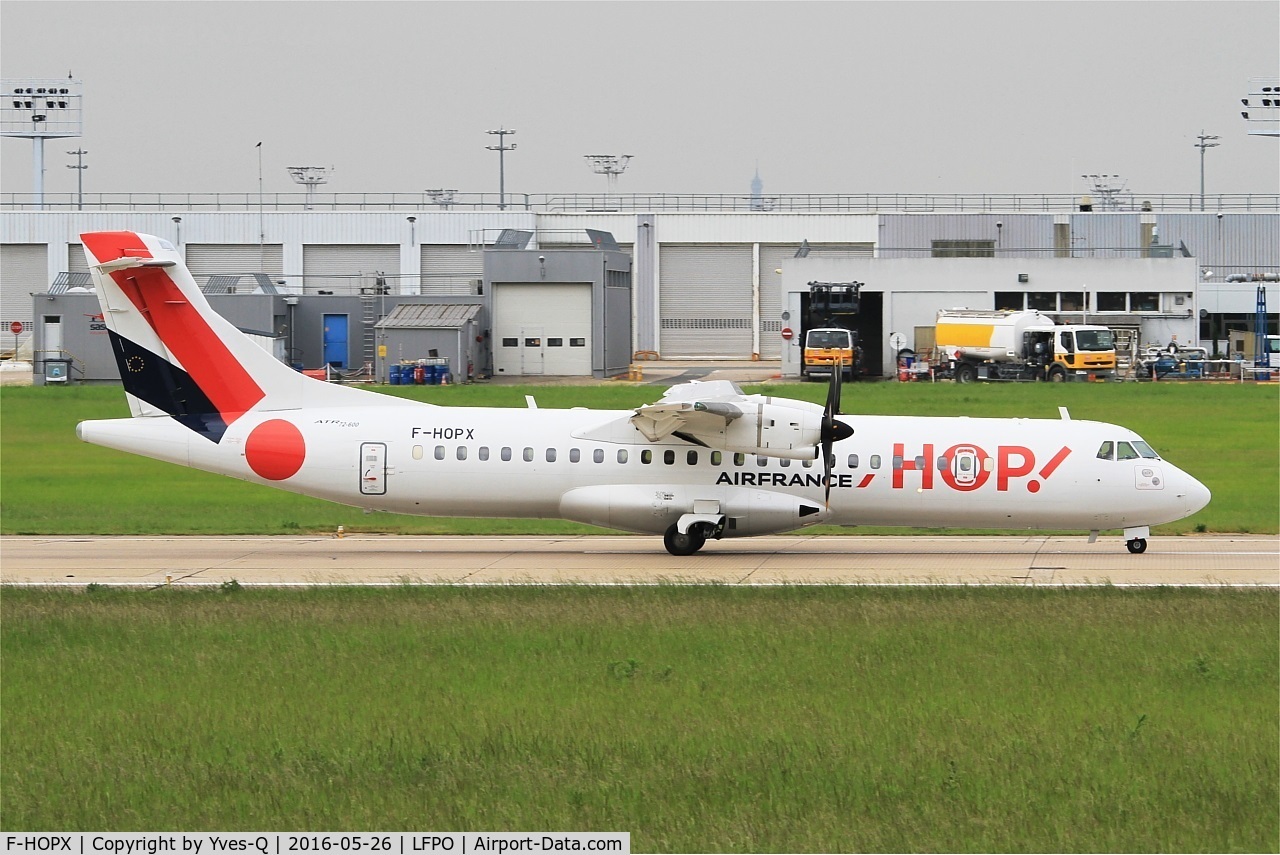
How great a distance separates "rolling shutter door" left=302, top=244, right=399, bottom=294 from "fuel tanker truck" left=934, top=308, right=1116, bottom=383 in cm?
3680

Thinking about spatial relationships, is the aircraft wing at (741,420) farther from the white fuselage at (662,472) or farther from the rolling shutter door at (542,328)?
the rolling shutter door at (542,328)

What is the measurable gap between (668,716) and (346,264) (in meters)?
79.9

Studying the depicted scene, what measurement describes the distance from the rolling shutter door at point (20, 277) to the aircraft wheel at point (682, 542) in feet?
242

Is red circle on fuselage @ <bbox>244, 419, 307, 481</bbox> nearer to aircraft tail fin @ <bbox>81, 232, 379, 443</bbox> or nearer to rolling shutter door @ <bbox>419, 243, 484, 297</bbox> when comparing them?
aircraft tail fin @ <bbox>81, 232, 379, 443</bbox>

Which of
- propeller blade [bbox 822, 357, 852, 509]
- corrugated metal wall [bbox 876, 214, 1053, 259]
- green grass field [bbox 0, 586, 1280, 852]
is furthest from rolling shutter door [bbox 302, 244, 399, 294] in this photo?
green grass field [bbox 0, 586, 1280, 852]

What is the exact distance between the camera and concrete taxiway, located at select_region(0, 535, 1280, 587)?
1043 inches

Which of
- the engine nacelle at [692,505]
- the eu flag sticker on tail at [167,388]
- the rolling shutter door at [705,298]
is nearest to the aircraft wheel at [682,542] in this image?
the engine nacelle at [692,505]

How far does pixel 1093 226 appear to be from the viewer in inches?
3706

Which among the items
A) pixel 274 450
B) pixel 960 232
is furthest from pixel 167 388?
pixel 960 232

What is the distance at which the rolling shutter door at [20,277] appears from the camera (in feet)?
303

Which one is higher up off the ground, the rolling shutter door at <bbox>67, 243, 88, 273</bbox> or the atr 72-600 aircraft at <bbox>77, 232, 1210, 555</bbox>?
the rolling shutter door at <bbox>67, 243, 88, 273</bbox>

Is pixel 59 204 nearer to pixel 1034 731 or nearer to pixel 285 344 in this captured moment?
pixel 285 344

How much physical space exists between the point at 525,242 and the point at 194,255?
69.7 ft

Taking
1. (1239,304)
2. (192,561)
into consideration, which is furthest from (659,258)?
(192,561)
